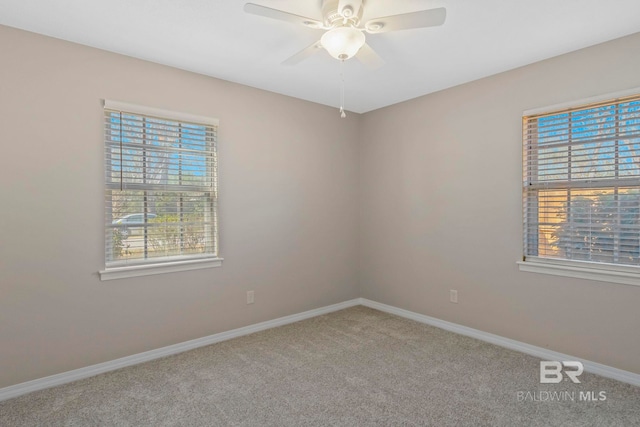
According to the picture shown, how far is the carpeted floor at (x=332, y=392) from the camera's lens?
2.13 meters

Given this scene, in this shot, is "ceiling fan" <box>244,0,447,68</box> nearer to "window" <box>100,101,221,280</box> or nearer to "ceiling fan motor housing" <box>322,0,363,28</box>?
"ceiling fan motor housing" <box>322,0,363,28</box>

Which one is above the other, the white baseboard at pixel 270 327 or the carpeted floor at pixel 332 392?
the white baseboard at pixel 270 327

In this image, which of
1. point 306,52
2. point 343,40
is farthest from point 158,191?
point 343,40

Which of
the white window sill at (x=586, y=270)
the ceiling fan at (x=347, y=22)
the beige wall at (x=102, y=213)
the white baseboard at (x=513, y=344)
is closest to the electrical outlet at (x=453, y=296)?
the white baseboard at (x=513, y=344)

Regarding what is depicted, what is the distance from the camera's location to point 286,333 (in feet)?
11.5

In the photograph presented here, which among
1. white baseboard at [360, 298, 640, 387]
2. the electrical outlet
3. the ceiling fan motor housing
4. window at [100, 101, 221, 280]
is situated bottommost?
white baseboard at [360, 298, 640, 387]

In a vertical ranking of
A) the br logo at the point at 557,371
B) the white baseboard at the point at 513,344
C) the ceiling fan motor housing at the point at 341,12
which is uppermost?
the ceiling fan motor housing at the point at 341,12

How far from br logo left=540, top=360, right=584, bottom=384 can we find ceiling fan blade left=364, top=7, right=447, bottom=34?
8.10 ft

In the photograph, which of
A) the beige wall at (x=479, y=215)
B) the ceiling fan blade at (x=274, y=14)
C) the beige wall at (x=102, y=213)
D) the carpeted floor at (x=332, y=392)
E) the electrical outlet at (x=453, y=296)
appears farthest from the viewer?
the electrical outlet at (x=453, y=296)

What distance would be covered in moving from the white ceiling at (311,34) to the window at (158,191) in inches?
20.4

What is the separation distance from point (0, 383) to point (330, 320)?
269 centimetres

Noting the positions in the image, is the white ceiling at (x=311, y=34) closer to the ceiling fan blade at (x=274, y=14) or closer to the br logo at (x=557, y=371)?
the ceiling fan blade at (x=274, y=14)

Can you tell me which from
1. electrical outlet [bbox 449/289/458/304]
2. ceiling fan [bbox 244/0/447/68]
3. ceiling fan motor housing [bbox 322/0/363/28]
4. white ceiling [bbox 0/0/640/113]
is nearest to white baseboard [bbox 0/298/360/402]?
A: electrical outlet [bbox 449/289/458/304]

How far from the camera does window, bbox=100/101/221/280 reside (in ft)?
9.11
